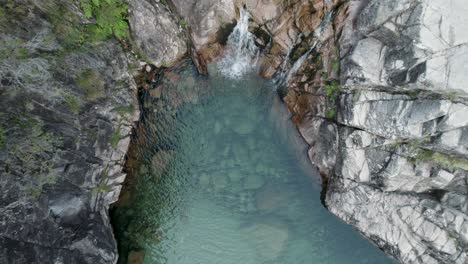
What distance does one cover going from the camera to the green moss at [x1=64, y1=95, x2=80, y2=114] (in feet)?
35.8

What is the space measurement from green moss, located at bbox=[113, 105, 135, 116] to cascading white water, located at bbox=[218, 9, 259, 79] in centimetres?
405

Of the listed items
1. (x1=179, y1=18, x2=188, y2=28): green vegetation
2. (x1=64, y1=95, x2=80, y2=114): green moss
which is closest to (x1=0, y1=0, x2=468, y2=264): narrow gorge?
(x1=64, y1=95, x2=80, y2=114): green moss

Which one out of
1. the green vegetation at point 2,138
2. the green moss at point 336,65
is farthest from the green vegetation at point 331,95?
the green vegetation at point 2,138

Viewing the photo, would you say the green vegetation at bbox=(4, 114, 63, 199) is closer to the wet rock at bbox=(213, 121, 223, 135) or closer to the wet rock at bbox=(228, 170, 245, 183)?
the wet rock at bbox=(213, 121, 223, 135)

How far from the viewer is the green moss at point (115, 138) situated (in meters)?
11.8

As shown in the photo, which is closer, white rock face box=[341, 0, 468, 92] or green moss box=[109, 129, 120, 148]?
white rock face box=[341, 0, 468, 92]

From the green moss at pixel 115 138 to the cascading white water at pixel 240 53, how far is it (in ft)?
16.4

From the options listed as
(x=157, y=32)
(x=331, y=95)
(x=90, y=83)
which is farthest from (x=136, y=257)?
(x=331, y=95)

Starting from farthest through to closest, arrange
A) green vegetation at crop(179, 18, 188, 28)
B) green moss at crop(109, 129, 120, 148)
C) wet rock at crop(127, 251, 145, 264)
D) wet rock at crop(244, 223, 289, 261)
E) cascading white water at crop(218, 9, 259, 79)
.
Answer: cascading white water at crop(218, 9, 259, 79) < green vegetation at crop(179, 18, 188, 28) < green moss at crop(109, 129, 120, 148) < wet rock at crop(244, 223, 289, 261) < wet rock at crop(127, 251, 145, 264)

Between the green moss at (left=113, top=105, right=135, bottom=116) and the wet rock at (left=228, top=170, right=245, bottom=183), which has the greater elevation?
the green moss at (left=113, top=105, right=135, bottom=116)

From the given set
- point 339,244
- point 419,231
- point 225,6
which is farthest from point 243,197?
point 225,6

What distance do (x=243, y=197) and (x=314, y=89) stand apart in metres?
5.17

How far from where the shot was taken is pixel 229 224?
39.6 ft

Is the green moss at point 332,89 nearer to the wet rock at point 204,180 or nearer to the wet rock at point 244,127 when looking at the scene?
the wet rock at point 244,127
